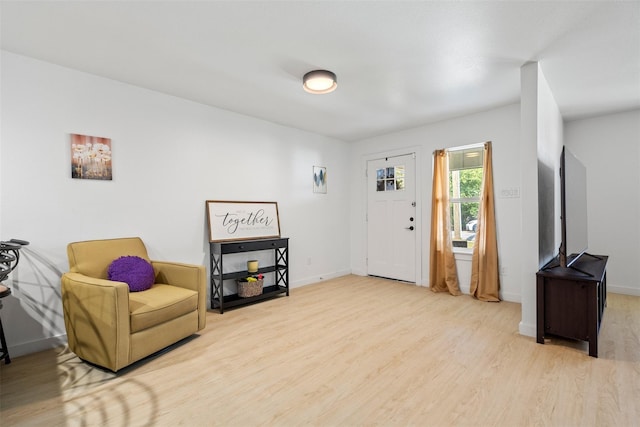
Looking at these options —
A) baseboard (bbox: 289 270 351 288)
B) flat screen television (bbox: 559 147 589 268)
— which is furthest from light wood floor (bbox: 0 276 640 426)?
baseboard (bbox: 289 270 351 288)

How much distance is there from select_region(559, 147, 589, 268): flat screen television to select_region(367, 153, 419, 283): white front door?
6.42ft

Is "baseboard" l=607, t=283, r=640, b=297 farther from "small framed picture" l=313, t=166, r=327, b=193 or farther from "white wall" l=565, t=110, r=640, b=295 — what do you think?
"small framed picture" l=313, t=166, r=327, b=193

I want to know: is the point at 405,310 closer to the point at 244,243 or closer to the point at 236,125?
the point at 244,243

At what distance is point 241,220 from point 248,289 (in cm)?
85

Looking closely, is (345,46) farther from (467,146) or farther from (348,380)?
(467,146)

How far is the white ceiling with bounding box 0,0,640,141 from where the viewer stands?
1.94 m

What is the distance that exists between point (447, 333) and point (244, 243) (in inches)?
91.2

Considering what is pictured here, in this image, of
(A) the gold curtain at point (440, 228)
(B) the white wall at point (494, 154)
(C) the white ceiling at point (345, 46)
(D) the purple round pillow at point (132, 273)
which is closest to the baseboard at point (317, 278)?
(B) the white wall at point (494, 154)

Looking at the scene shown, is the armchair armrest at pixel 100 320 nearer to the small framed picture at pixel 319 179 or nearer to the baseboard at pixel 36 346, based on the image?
the baseboard at pixel 36 346

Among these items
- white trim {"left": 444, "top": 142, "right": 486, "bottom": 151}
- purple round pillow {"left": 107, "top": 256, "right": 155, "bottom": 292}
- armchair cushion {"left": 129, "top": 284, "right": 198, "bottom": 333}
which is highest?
white trim {"left": 444, "top": 142, "right": 486, "bottom": 151}

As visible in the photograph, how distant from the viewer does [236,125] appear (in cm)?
389

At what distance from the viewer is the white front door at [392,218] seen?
4.67 meters

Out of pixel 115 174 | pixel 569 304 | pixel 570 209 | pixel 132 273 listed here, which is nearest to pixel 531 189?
pixel 570 209

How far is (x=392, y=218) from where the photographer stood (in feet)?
16.0
